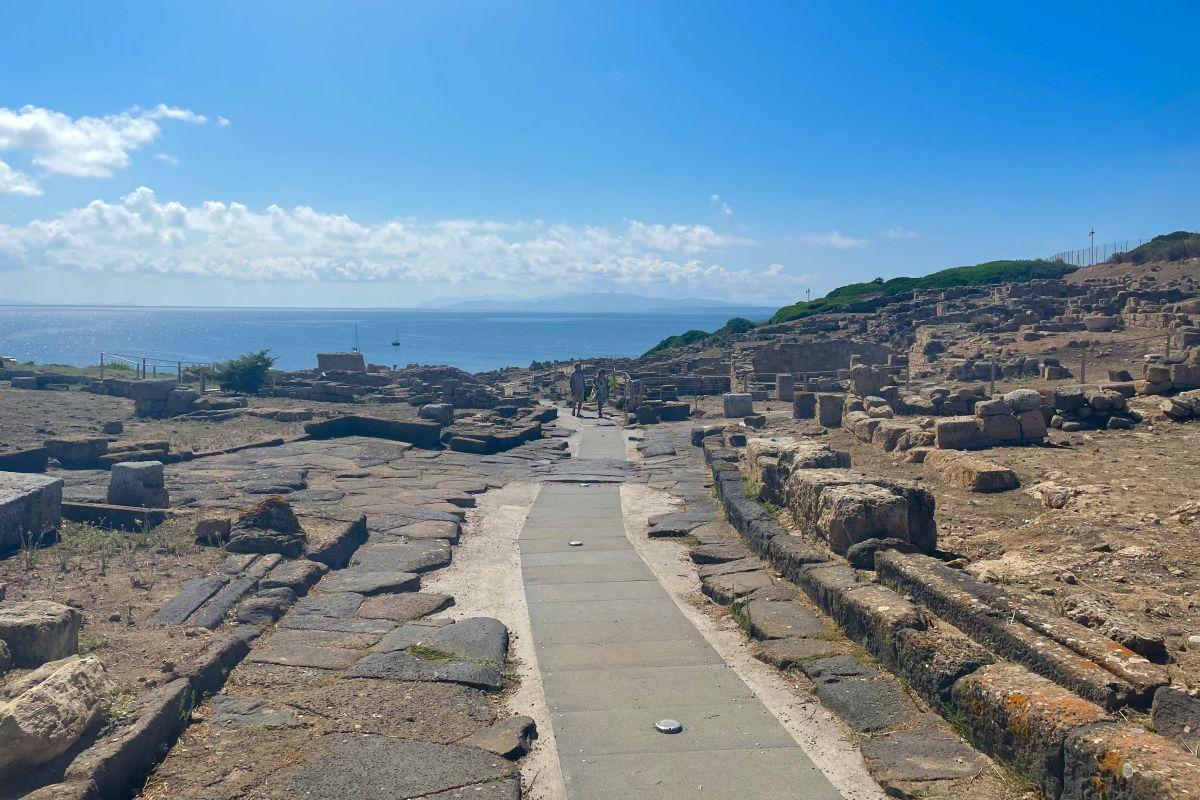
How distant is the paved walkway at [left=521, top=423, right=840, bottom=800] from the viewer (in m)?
4.25

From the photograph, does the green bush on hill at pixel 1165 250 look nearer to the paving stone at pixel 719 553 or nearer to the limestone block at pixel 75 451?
the paving stone at pixel 719 553

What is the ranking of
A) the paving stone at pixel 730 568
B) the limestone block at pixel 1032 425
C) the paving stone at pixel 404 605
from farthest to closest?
the limestone block at pixel 1032 425
the paving stone at pixel 730 568
the paving stone at pixel 404 605

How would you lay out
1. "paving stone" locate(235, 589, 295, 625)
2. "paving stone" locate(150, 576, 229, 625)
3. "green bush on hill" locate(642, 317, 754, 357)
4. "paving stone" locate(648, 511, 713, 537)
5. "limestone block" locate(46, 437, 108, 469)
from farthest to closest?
"green bush on hill" locate(642, 317, 754, 357), "limestone block" locate(46, 437, 108, 469), "paving stone" locate(648, 511, 713, 537), "paving stone" locate(235, 589, 295, 625), "paving stone" locate(150, 576, 229, 625)

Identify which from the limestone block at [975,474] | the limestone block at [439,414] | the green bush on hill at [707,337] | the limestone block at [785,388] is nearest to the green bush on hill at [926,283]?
the green bush on hill at [707,337]

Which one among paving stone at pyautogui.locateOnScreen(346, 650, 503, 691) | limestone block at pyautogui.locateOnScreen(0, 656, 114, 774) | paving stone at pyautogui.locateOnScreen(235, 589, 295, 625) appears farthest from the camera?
paving stone at pyautogui.locateOnScreen(235, 589, 295, 625)

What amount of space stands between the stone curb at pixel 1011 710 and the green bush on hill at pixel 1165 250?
5465 centimetres

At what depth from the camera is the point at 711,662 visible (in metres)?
6.00

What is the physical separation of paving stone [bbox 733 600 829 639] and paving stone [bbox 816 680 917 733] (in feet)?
3.01

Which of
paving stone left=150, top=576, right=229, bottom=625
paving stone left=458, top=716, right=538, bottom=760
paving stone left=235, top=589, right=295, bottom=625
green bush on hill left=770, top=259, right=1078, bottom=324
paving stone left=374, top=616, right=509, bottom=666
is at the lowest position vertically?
paving stone left=374, top=616, right=509, bottom=666

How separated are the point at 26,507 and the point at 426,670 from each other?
4.81 metres

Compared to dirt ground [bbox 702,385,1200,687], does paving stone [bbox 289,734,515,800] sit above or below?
below

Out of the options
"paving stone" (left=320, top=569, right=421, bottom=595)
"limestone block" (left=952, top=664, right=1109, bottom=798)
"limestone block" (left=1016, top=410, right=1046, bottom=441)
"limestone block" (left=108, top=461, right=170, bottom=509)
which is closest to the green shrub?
"limestone block" (left=108, top=461, right=170, bottom=509)

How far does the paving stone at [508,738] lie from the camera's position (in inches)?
179

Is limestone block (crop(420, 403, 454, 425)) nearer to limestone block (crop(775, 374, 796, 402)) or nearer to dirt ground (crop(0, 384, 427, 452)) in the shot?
dirt ground (crop(0, 384, 427, 452))
